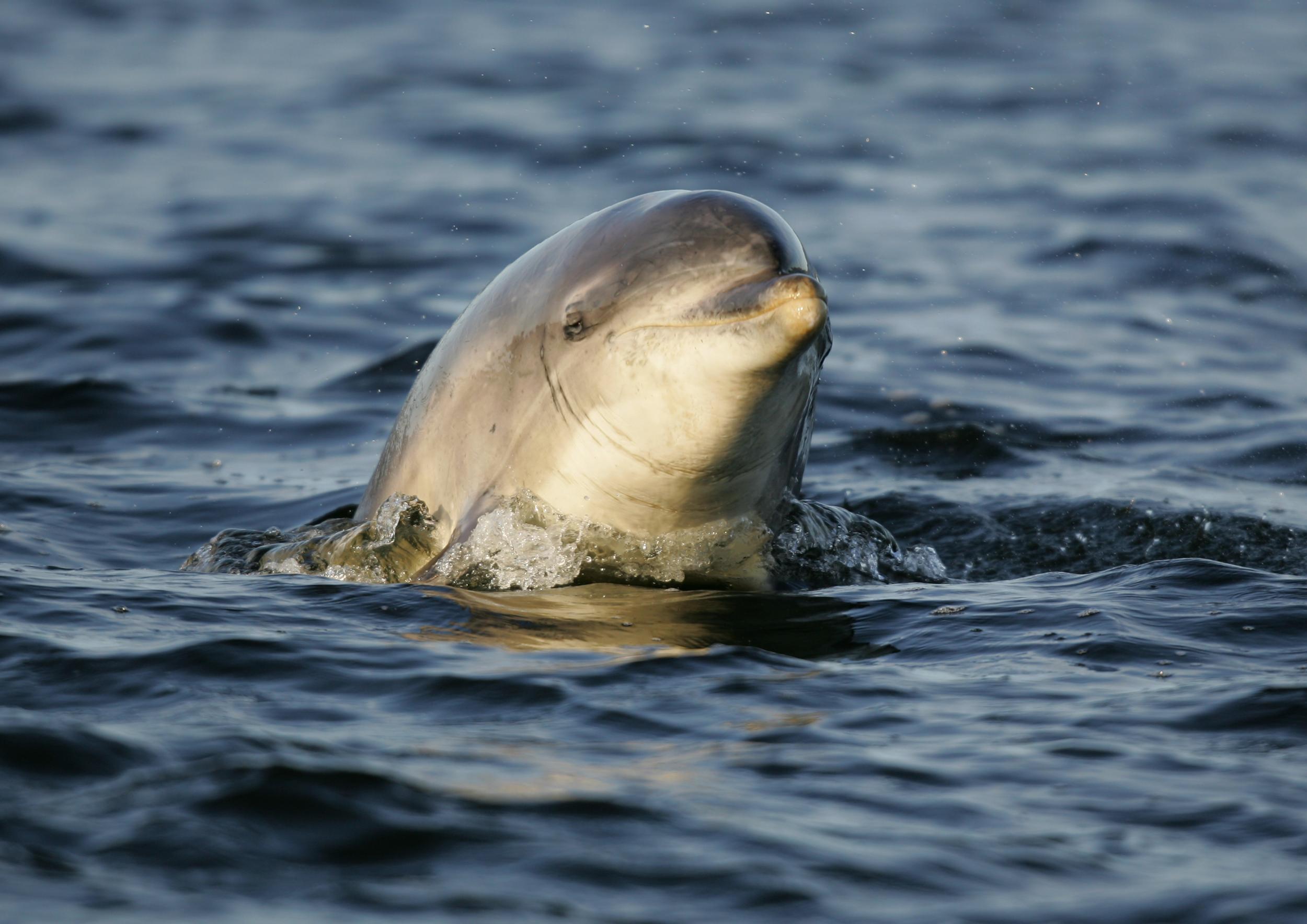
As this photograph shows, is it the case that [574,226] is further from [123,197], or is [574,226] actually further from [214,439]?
[123,197]

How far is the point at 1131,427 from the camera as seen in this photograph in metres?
12.9

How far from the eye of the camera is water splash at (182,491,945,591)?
22.9 feet

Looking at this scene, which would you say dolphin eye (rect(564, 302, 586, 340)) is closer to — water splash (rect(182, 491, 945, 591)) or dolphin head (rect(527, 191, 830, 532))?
dolphin head (rect(527, 191, 830, 532))

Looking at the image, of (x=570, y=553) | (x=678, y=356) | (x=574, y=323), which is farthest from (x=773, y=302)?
(x=570, y=553)

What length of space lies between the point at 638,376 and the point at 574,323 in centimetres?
42

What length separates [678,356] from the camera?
20.7 ft

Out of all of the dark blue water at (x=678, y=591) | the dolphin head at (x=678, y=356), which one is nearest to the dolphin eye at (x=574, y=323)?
the dolphin head at (x=678, y=356)

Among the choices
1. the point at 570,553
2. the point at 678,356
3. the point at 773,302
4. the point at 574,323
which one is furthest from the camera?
the point at 570,553

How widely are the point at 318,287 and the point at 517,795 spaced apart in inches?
512

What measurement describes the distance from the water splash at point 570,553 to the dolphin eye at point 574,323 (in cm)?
73

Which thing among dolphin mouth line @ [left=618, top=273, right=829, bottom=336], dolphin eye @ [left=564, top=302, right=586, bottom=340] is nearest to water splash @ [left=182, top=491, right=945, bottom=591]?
dolphin eye @ [left=564, top=302, right=586, bottom=340]

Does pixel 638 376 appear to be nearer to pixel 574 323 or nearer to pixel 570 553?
pixel 574 323

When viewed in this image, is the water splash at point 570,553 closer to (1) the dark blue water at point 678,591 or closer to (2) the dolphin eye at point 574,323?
(1) the dark blue water at point 678,591

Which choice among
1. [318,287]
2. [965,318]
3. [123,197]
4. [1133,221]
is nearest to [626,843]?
[965,318]
